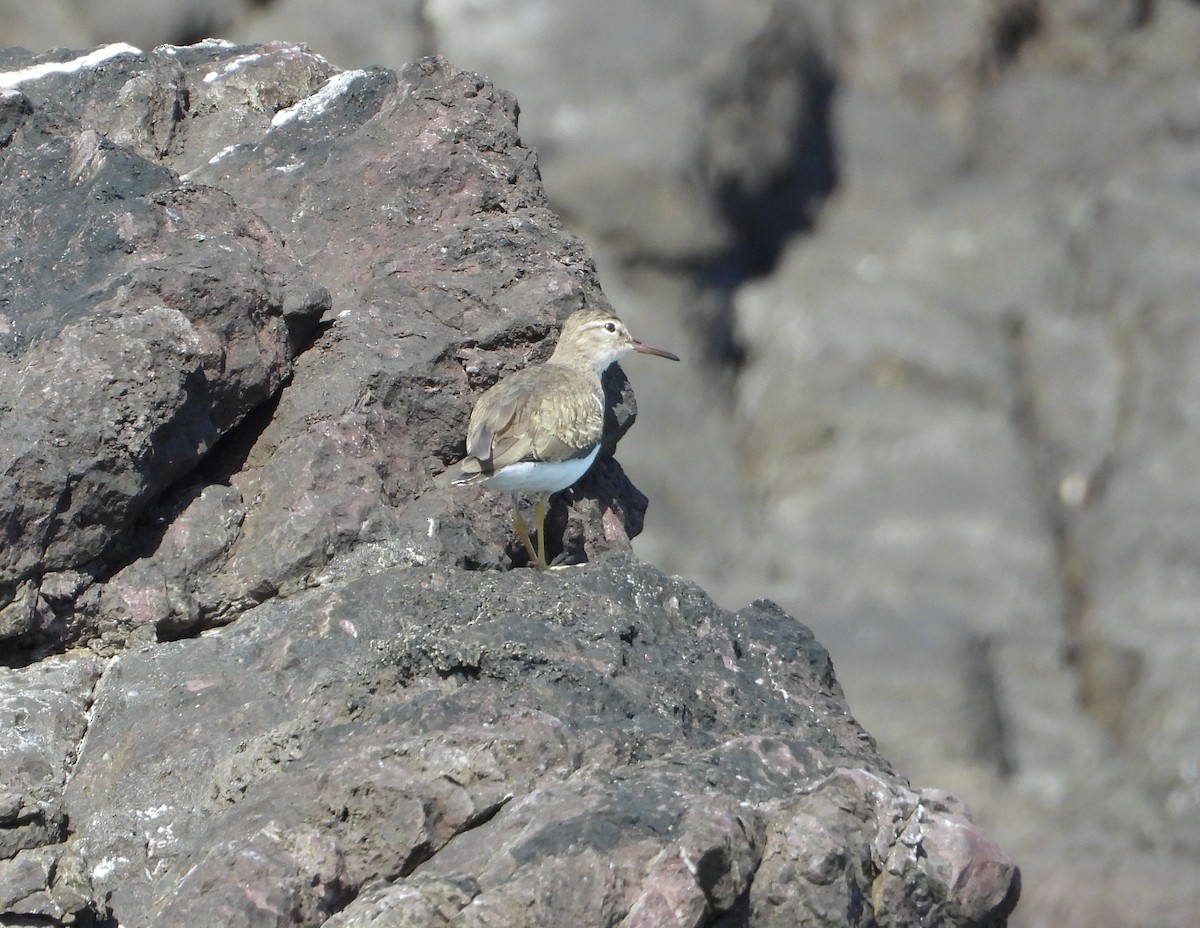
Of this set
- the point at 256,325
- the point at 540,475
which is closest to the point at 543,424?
the point at 540,475

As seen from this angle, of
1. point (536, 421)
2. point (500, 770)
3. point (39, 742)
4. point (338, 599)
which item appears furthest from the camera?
point (536, 421)

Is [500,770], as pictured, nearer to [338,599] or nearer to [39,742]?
[338,599]

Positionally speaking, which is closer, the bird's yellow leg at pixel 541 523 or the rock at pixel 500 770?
the rock at pixel 500 770

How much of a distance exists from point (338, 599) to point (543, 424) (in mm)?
1224

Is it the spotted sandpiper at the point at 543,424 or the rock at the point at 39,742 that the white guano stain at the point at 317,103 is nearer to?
the spotted sandpiper at the point at 543,424

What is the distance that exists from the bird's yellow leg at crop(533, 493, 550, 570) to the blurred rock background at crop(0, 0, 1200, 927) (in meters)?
8.04

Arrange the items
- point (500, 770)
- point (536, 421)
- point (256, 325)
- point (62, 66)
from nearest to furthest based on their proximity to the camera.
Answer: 1. point (500, 770)
2. point (256, 325)
3. point (536, 421)
4. point (62, 66)

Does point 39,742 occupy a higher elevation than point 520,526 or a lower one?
lower

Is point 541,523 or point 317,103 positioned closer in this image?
point 541,523

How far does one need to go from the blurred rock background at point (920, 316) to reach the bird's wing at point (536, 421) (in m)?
8.13

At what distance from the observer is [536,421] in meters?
6.52

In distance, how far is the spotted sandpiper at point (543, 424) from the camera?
21.2ft

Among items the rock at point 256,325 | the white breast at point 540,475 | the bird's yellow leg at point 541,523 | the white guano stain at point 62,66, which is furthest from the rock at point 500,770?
the white guano stain at point 62,66

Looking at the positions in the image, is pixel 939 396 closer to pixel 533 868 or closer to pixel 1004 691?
pixel 1004 691
